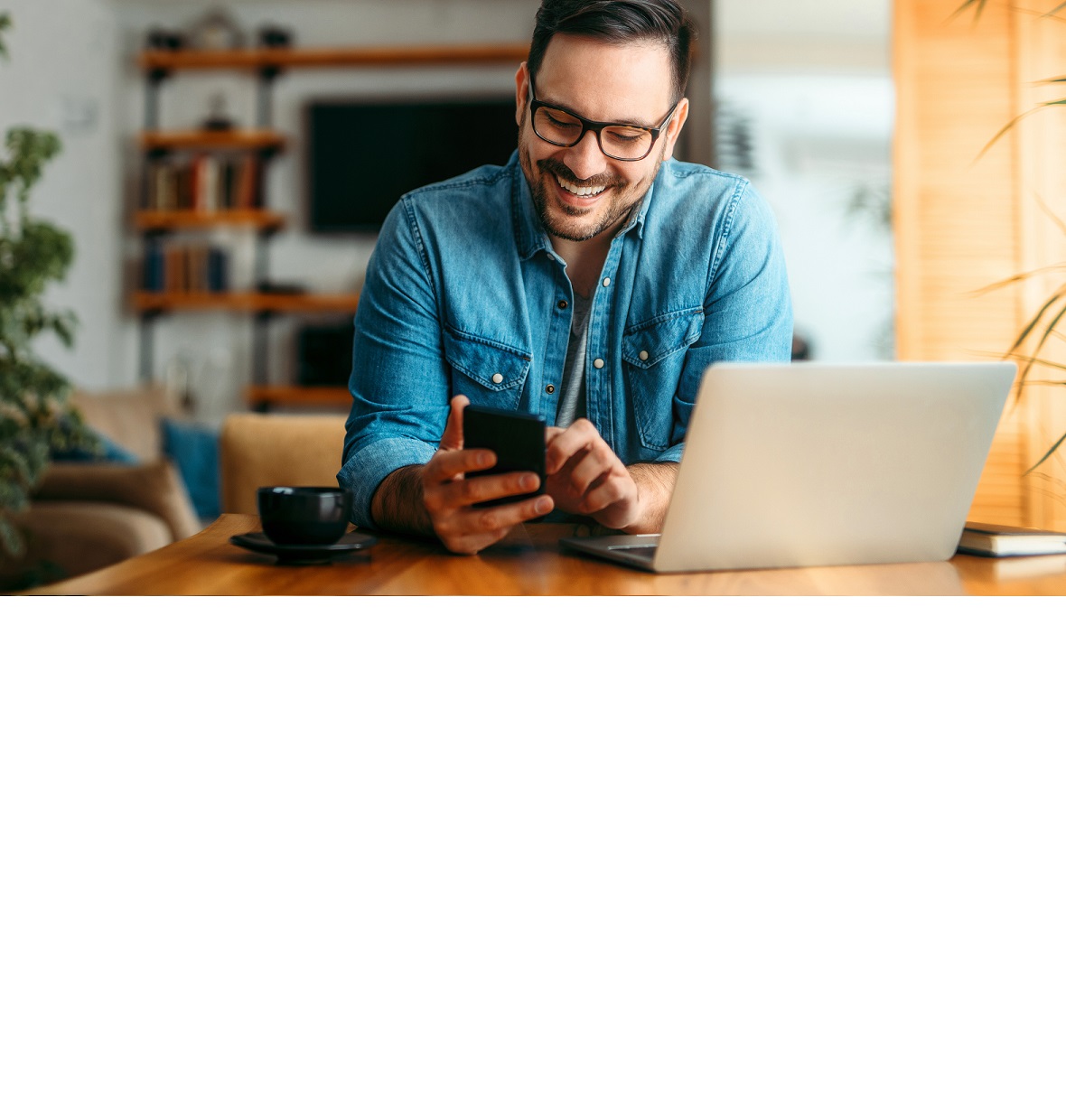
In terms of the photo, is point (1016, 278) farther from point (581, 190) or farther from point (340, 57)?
point (340, 57)

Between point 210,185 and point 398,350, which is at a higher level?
point 210,185

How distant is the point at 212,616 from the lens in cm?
72

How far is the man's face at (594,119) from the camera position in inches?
45.4

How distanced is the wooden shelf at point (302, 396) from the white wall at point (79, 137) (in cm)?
68

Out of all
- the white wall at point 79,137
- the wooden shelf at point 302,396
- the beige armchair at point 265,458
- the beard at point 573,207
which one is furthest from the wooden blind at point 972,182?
the white wall at point 79,137

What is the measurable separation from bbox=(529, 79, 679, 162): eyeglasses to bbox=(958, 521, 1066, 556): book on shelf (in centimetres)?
52

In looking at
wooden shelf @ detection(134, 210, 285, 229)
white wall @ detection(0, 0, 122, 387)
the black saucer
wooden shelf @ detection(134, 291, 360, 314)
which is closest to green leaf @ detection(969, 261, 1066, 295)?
the black saucer

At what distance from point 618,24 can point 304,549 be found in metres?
0.70

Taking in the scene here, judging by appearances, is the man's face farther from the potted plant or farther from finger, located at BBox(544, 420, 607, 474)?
the potted plant

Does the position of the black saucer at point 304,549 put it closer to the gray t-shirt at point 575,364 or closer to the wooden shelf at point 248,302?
the gray t-shirt at point 575,364

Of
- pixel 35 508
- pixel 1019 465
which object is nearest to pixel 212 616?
pixel 1019 465

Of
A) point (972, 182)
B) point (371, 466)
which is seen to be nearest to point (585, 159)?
point (371, 466)

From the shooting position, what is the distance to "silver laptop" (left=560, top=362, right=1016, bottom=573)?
0.74 m

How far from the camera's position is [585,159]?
3.92ft
